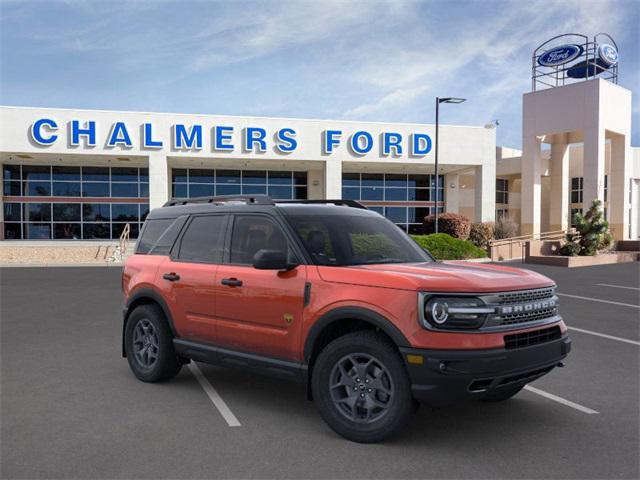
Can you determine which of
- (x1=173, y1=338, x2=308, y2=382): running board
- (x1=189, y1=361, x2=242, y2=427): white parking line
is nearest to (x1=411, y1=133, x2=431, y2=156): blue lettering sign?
(x1=189, y1=361, x2=242, y2=427): white parking line

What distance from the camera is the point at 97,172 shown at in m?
36.9

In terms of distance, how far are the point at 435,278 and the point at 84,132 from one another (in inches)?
1210

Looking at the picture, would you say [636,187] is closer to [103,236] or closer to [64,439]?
[103,236]

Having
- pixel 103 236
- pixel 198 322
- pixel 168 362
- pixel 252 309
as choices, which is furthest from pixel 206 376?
pixel 103 236

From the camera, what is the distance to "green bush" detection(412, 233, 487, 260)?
78.8 feet

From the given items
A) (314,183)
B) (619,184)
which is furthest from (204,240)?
(619,184)

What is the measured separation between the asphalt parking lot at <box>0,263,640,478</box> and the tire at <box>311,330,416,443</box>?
0.17 meters

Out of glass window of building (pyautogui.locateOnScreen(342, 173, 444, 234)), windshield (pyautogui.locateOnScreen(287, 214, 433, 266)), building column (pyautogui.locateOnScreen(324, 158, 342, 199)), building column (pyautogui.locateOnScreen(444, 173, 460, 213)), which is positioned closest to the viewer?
windshield (pyautogui.locateOnScreen(287, 214, 433, 266))

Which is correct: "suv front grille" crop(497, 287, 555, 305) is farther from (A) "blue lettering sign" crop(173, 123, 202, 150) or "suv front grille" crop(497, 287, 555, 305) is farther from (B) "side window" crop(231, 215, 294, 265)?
(A) "blue lettering sign" crop(173, 123, 202, 150)

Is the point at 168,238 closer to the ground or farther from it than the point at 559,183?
closer to the ground

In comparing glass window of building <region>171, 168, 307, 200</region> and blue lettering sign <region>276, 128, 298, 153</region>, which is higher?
blue lettering sign <region>276, 128, 298, 153</region>

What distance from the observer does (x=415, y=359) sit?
13.8 ft

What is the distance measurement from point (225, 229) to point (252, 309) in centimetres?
102

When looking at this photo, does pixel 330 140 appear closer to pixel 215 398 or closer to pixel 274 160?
pixel 274 160
